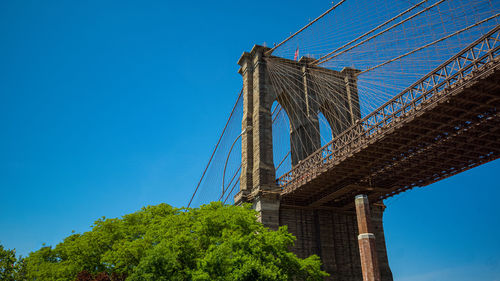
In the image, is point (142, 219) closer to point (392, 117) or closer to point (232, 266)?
point (232, 266)

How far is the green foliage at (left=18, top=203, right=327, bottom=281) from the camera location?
66.8 feet

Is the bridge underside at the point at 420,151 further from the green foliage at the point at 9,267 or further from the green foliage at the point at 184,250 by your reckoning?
the green foliage at the point at 9,267

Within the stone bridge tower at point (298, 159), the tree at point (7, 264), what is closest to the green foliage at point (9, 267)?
the tree at point (7, 264)

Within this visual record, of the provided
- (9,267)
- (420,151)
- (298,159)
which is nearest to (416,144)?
(420,151)

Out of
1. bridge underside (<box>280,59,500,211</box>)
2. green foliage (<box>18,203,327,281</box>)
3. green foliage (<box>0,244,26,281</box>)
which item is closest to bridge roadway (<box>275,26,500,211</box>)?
bridge underside (<box>280,59,500,211</box>)

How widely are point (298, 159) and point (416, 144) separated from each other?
14.5 m

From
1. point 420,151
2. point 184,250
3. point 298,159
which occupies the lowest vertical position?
point 184,250

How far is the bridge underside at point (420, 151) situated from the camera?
67.8 feet

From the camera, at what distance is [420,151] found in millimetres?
27031

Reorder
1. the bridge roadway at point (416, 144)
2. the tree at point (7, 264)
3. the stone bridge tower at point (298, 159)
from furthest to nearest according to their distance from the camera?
Result: the stone bridge tower at point (298, 159)
the tree at point (7, 264)
the bridge roadway at point (416, 144)

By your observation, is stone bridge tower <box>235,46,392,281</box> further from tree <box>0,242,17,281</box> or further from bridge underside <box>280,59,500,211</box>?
tree <box>0,242,17,281</box>

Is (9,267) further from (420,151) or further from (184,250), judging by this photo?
(420,151)

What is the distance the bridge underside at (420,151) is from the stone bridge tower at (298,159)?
1487 millimetres

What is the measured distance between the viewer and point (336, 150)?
28453 millimetres
